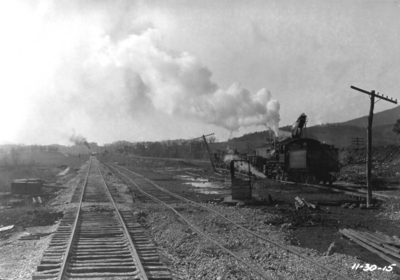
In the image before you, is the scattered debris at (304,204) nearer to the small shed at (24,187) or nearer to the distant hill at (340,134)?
the small shed at (24,187)

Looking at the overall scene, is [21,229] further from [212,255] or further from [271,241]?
[271,241]

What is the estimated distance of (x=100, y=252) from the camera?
26.1 ft

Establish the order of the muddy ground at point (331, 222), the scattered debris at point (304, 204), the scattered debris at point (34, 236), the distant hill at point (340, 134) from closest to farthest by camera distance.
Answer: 1. the muddy ground at point (331, 222)
2. the scattered debris at point (34, 236)
3. the scattered debris at point (304, 204)
4. the distant hill at point (340, 134)

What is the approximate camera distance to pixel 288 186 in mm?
23875

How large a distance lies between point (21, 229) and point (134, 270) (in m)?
6.06

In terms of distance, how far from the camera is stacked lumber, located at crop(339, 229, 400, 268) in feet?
24.1

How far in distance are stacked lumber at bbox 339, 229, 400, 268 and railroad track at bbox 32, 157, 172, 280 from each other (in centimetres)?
450

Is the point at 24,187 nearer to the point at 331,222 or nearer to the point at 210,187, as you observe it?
the point at 210,187

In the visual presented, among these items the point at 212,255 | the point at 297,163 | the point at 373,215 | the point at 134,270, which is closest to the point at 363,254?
the point at 212,255

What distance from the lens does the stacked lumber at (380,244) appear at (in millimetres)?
7356

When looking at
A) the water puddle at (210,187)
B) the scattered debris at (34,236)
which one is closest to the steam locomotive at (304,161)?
the water puddle at (210,187)

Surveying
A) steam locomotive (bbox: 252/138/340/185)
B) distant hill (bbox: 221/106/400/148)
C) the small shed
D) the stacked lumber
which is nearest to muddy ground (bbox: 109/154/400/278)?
the stacked lumber

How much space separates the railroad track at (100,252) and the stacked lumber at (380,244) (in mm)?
4501

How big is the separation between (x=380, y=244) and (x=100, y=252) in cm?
622
